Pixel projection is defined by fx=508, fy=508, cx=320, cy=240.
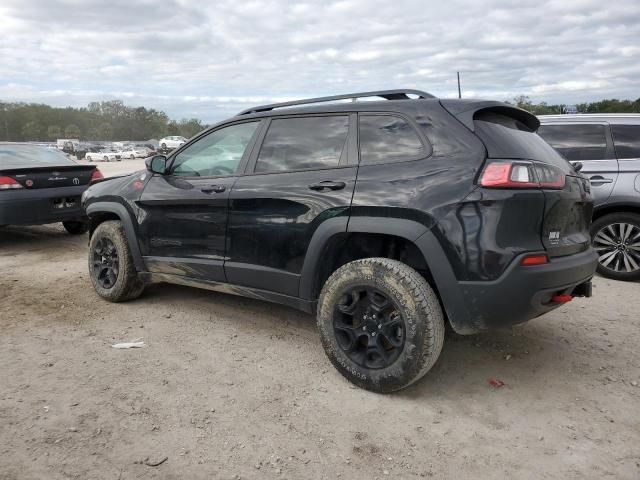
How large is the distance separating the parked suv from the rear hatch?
261cm

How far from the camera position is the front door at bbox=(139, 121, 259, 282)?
390cm

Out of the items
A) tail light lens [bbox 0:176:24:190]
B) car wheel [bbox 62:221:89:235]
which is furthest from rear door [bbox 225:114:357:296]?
car wheel [bbox 62:221:89:235]

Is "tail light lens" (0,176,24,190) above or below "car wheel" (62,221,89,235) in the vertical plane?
above

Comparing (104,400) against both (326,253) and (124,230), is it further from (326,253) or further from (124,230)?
(124,230)

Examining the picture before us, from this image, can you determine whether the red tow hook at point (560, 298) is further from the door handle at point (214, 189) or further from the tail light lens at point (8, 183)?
the tail light lens at point (8, 183)

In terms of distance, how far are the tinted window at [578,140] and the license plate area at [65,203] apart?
20.9 feet

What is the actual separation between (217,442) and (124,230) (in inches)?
104

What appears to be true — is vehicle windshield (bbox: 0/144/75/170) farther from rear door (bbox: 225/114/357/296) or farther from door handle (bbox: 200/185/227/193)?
rear door (bbox: 225/114/357/296)

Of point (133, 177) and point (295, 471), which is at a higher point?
point (133, 177)

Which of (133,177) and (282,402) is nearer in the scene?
(282,402)

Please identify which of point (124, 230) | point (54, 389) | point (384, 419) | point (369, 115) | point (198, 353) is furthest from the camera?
point (124, 230)

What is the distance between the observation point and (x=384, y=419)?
2848 millimetres

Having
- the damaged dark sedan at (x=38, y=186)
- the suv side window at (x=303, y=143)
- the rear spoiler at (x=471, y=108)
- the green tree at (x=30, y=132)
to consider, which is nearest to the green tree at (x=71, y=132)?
the green tree at (x=30, y=132)

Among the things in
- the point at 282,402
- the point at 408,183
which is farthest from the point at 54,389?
the point at 408,183
